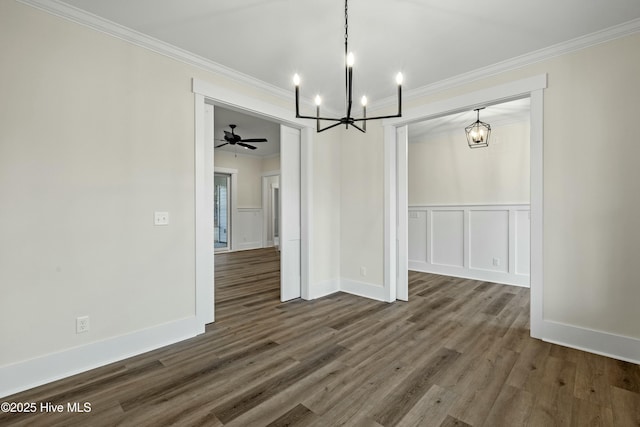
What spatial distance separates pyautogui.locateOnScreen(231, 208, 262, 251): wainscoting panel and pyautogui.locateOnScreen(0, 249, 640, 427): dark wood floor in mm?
5402

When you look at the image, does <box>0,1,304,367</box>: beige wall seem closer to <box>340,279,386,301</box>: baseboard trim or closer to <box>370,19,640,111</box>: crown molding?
<box>340,279,386,301</box>: baseboard trim

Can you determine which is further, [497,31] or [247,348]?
[247,348]

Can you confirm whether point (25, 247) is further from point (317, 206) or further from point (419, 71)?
point (419, 71)

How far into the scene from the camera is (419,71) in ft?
10.00

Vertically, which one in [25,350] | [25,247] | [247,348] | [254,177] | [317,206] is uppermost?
[254,177]

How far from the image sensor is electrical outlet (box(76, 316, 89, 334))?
2.15 meters

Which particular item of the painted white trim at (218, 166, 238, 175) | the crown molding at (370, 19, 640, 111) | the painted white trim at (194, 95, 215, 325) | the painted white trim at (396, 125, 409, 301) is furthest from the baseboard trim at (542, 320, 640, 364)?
Answer: the painted white trim at (218, 166, 238, 175)

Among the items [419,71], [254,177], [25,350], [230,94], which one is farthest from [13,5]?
[254,177]

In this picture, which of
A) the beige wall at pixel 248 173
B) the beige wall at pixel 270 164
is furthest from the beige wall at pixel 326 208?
the beige wall at pixel 270 164

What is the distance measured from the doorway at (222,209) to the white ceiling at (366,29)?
18.7 ft

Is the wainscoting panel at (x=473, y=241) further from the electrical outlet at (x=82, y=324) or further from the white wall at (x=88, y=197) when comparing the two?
the electrical outlet at (x=82, y=324)

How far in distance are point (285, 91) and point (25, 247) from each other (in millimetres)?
2802

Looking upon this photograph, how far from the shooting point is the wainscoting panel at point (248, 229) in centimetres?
841

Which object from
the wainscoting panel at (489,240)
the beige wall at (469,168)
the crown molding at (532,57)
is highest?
the crown molding at (532,57)
